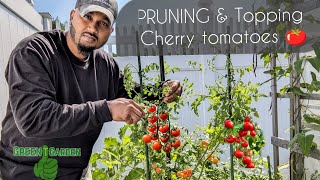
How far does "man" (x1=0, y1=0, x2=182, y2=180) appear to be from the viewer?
77 cm

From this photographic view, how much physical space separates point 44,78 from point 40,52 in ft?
0.20

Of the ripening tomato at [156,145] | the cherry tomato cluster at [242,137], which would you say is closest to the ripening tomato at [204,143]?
the cherry tomato cluster at [242,137]

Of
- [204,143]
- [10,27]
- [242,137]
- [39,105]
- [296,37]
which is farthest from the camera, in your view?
[296,37]

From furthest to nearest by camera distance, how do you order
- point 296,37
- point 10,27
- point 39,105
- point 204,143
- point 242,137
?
point 296,37
point 204,143
point 242,137
point 10,27
point 39,105

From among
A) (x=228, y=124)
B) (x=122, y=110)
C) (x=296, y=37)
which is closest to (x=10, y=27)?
(x=122, y=110)

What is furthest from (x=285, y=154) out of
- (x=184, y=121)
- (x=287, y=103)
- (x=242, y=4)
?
(x=242, y=4)

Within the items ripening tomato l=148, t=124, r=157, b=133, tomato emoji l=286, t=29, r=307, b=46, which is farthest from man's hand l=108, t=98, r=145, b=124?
tomato emoji l=286, t=29, r=307, b=46

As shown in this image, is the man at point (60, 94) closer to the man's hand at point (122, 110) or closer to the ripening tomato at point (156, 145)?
the man's hand at point (122, 110)

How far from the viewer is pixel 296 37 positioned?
4.63ft

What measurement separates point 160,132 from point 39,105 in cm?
40

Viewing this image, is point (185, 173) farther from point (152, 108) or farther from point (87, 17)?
point (87, 17)

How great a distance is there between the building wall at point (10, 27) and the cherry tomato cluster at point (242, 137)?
0.60 metres

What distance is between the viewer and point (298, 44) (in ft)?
4.71

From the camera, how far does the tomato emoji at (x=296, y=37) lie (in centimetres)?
136
